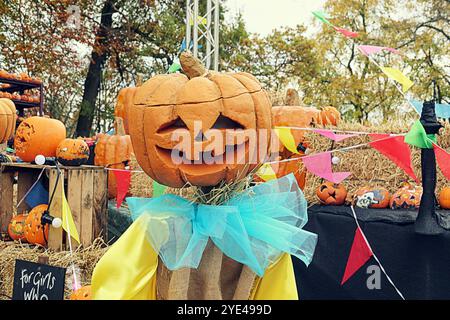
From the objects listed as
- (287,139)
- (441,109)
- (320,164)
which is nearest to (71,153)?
(287,139)

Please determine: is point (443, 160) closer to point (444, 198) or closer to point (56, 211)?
point (444, 198)

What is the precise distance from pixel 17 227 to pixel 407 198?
9.48ft

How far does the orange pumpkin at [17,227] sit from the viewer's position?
3977mm

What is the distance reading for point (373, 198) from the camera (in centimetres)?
388

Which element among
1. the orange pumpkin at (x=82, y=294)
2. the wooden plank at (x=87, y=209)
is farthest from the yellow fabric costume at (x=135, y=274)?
the wooden plank at (x=87, y=209)

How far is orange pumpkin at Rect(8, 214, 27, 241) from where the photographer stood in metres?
3.98

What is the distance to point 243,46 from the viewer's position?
16.7 metres

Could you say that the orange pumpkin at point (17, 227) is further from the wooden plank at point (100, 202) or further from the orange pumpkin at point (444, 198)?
the orange pumpkin at point (444, 198)

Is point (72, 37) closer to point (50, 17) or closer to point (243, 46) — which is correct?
point (50, 17)

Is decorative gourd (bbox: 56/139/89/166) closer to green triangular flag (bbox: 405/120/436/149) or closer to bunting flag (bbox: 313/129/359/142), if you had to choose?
bunting flag (bbox: 313/129/359/142)

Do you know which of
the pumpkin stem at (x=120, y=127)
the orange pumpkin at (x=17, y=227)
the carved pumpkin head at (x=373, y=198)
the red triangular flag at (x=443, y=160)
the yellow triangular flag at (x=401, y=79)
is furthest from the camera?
the pumpkin stem at (x=120, y=127)

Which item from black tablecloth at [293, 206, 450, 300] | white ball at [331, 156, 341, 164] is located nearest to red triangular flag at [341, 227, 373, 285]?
black tablecloth at [293, 206, 450, 300]

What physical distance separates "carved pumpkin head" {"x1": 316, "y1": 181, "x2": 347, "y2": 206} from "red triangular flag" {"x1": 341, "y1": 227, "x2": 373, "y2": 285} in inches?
24.6

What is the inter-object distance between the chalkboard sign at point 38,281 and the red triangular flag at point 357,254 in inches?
75.1
